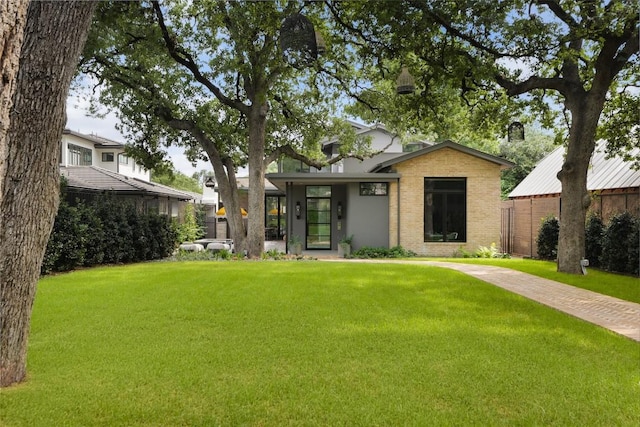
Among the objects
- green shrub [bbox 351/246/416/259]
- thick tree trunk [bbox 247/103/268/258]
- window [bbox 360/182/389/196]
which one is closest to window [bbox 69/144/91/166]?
thick tree trunk [bbox 247/103/268/258]

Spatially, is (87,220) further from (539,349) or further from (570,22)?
(570,22)

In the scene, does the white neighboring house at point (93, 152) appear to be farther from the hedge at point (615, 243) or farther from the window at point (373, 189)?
the hedge at point (615, 243)

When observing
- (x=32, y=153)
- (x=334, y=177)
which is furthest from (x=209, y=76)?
(x=32, y=153)

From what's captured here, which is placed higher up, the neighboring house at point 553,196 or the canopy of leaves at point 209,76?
the canopy of leaves at point 209,76

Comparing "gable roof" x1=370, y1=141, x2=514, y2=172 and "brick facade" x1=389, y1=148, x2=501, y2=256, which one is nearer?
→ "gable roof" x1=370, y1=141, x2=514, y2=172

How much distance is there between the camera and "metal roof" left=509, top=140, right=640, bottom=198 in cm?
1340

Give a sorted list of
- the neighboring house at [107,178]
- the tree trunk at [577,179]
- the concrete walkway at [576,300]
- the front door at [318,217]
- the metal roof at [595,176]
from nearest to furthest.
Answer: the concrete walkway at [576,300]
the tree trunk at [577,179]
the metal roof at [595,176]
the neighboring house at [107,178]
the front door at [318,217]

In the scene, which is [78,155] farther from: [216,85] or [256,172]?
[256,172]

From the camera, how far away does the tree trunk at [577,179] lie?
10.8m

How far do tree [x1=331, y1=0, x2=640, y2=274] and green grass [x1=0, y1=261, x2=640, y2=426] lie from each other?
5.30 metres

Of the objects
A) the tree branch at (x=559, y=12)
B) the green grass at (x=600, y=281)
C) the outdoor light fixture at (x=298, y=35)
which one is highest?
the tree branch at (x=559, y=12)

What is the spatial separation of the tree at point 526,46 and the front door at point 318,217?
8.33 m

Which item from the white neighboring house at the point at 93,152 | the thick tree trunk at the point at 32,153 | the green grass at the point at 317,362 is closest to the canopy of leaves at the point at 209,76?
the green grass at the point at 317,362

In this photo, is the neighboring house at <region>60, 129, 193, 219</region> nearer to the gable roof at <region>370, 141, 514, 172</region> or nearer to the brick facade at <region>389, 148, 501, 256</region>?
the brick facade at <region>389, 148, 501, 256</region>
